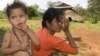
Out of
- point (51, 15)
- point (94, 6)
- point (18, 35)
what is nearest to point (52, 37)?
point (51, 15)

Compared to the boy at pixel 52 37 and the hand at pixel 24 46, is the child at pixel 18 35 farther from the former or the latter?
the boy at pixel 52 37

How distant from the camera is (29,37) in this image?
116 inches

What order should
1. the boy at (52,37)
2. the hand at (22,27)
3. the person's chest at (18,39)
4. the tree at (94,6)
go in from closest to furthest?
the hand at (22,27) → the person's chest at (18,39) → the boy at (52,37) → the tree at (94,6)

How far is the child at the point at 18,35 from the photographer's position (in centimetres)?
288

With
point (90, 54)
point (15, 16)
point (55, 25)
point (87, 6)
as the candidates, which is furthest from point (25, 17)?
point (87, 6)

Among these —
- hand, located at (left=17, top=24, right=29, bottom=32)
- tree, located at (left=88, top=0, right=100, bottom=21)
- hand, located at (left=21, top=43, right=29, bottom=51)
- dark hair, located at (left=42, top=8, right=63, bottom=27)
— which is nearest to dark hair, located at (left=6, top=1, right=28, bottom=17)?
hand, located at (left=17, top=24, right=29, bottom=32)

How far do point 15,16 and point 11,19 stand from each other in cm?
4

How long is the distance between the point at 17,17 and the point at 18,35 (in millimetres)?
160

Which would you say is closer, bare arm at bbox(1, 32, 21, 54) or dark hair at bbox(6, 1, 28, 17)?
bare arm at bbox(1, 32, 21, 54)

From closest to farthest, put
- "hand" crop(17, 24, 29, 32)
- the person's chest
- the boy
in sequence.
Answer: "hand" crop(17, 24, 29, 32), the person's chest, the boy

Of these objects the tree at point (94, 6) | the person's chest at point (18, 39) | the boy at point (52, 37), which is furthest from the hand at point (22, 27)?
the tree at point (94, 6)

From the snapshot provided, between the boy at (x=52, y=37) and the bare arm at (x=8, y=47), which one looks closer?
the bare arm at (x=8, y=47)

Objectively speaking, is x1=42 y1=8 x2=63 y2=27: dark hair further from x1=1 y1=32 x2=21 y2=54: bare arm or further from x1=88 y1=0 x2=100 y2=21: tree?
x1=88 y1=0 x2=100 y2=21: tree

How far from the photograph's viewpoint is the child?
9.43 feet
